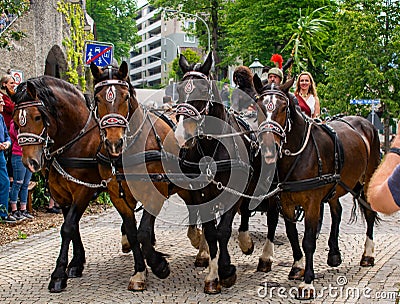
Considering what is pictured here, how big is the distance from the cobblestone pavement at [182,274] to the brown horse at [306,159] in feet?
1.19

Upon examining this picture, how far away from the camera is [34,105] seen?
232 inches

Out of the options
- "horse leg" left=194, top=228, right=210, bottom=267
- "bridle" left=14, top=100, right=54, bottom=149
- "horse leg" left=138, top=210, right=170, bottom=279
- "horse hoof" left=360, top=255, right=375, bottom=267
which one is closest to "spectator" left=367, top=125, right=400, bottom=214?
"horse leg" left=138, top=210, right=170, bottom=279

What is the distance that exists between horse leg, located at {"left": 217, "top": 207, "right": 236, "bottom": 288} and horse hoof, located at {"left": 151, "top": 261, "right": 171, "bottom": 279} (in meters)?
0.60

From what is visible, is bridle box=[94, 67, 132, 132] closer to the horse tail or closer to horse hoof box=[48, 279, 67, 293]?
horse hoof box=[48, 279, 67, 293]

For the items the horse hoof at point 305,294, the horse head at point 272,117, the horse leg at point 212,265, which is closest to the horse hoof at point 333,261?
the horse hoof at point 305,294

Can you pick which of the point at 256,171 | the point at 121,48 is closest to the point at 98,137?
the point at 256,171

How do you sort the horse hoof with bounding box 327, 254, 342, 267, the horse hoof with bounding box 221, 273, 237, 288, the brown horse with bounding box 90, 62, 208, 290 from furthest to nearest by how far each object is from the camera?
the horse hoof with bounding box 327, 254, 342, 267 → the horse hoof with bounding box 221, 273, 237, 288 → the brown horse with bounding box 90, 62, 208, 290

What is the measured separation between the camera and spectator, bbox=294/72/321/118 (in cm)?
786

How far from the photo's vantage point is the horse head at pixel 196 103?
5.38 metres

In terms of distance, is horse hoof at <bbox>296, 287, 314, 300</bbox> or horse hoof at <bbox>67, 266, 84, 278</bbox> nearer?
horse hoof at <bbox>296, 287, 314, 300</bbox>

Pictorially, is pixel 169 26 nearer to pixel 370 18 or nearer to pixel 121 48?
pixel 121 48

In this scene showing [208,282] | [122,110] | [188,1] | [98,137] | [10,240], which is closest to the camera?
[122,110]

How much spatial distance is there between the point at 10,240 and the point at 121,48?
39.8 meters

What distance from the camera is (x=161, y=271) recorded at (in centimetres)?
597
